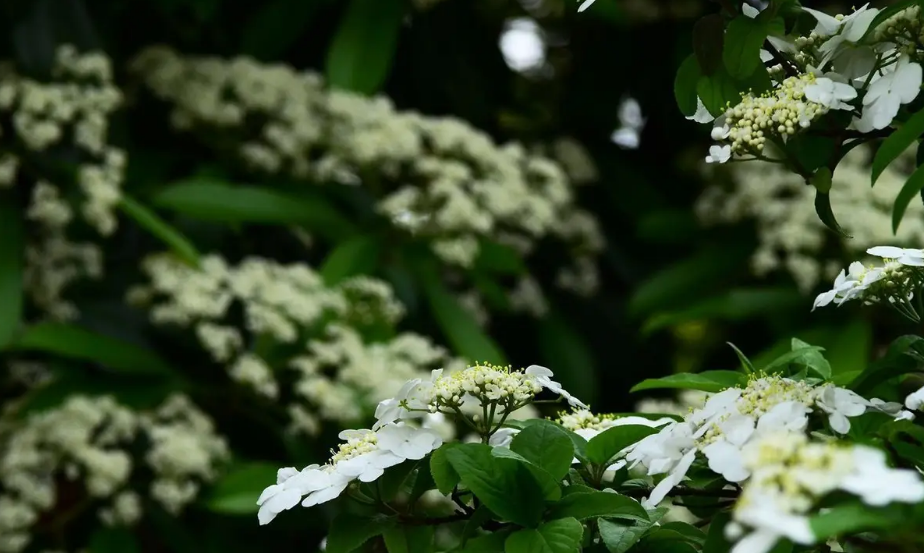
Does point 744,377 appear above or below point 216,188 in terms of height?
below

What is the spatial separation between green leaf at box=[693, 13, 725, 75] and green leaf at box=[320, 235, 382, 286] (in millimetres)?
1109

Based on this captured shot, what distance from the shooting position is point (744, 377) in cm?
73

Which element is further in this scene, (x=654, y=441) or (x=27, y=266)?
(x=27, y=266)

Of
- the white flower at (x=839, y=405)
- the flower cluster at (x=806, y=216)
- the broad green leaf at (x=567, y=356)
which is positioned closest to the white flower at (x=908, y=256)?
the white flower at (x=839, y=405)

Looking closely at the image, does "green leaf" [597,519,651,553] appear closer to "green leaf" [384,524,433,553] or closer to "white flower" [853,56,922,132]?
"green leaf" [384,524,433,553]

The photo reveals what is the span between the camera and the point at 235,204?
1.78m

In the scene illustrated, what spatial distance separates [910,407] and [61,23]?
1608 millimetres

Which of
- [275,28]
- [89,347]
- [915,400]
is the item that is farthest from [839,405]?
[275,28]

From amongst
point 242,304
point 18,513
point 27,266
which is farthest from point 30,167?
point 18,513

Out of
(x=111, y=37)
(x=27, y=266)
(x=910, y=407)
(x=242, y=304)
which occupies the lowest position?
(x=910, y=407)

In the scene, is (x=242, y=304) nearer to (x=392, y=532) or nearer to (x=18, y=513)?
(x=18, y=513)

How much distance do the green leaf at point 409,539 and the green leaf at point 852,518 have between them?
0.90ft

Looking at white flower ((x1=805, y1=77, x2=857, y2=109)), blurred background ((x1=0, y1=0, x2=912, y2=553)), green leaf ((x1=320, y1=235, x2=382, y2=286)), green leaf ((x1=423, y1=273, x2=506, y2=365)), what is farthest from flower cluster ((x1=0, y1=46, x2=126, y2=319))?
white flower ((x1=805, y1=77, x2=857, y2=109))

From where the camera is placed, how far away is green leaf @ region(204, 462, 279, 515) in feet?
5.29
